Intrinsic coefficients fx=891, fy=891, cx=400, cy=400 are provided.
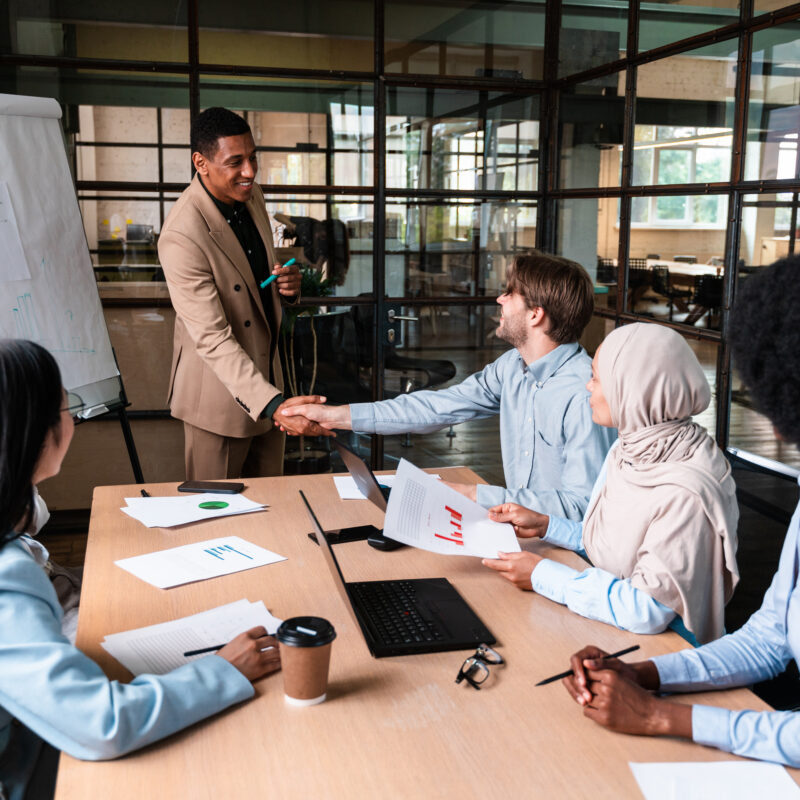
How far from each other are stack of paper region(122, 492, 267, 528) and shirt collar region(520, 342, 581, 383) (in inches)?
30.5

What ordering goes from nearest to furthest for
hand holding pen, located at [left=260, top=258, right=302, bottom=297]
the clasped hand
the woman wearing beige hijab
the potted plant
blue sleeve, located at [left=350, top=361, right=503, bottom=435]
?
the woman wearing beige hijab < blue sleeve, located at [left=350, top=361, right=503, bottom=435] < the clasped hand < hand holding pen, located at [left=260, top=258, right=302, bottom=297] < the potted plant

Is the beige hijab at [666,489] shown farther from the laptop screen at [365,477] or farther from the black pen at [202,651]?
the black pen at [202,651]

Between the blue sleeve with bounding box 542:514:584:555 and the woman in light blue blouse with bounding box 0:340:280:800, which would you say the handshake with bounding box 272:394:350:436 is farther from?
the woman in light blue blouse with bounding box 0:340:280:800

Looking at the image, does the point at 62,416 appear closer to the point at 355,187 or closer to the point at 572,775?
the point at 572,775

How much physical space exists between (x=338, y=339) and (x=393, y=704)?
9.27ft

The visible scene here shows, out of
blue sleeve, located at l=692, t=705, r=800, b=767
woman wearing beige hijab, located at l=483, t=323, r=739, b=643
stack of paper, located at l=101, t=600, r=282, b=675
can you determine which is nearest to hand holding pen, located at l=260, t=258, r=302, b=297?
woman wearing beige hijab, located at l=483, t=323, r=739, b=643

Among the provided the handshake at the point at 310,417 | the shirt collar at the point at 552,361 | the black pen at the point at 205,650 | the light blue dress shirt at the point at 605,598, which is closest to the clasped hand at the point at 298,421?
the handshake at the point at 310,417

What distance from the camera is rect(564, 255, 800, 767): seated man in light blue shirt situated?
1.11 m

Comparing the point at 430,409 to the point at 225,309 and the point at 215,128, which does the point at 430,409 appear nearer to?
the point at 225,309

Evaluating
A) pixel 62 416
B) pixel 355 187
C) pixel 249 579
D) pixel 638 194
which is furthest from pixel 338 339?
pixel 62 416

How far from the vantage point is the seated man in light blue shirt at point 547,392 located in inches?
83.2

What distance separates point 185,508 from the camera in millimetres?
2098

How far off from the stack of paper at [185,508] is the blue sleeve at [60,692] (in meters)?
0.87

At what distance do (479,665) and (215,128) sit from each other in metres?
2.02
